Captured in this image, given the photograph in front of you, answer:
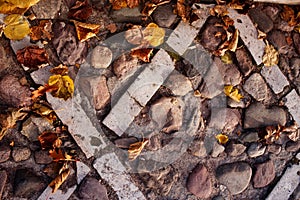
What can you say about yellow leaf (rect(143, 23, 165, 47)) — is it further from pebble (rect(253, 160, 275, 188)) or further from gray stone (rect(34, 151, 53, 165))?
pebble (rect(253, 160, 275, 188))

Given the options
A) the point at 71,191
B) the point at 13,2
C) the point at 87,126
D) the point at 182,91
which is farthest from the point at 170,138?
the point at 13,2

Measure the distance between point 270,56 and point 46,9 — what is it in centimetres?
92

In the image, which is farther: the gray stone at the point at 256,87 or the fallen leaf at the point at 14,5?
the gray stone at the point at 256,87

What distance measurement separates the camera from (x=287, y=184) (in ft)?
5.81

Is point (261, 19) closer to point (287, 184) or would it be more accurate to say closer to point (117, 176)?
point (287, 184)

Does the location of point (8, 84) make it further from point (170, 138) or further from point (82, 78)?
point (170, 138)

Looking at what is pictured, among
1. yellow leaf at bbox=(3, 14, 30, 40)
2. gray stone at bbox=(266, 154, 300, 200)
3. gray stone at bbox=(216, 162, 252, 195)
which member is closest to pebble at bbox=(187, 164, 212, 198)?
gray stone at bbox=(216, 162, 252, 195)

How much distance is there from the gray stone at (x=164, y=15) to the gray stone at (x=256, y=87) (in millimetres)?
419

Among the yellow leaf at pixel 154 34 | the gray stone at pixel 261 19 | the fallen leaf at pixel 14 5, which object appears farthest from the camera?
the gray stone at pixel 261 19

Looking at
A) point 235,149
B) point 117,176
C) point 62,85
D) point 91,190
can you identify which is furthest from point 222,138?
point 62,85

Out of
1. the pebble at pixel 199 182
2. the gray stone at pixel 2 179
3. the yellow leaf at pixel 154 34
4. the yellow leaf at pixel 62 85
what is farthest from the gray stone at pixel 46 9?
A: the pebble at pixel 199 182

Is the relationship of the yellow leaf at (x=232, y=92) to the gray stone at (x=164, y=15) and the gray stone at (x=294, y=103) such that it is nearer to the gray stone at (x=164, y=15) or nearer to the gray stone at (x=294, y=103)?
the gray stone at (x=294, y=103)

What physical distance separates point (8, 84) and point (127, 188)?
0.61 m

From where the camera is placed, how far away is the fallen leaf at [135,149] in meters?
1.58
